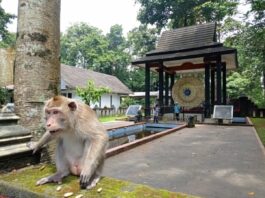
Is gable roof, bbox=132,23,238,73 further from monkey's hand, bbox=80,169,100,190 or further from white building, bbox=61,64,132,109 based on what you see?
monkey's hand, bbox=80,169,100,190

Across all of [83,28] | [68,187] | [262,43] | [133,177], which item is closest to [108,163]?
[133,177]

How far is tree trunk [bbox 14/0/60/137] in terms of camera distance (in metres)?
2.75

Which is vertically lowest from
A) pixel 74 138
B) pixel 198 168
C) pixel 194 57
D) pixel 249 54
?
pixel 198 168

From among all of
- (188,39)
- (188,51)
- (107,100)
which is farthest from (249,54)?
(107,100)

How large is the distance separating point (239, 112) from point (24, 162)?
21.6 metres

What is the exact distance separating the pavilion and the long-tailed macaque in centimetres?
1376

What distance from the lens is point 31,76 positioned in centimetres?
276

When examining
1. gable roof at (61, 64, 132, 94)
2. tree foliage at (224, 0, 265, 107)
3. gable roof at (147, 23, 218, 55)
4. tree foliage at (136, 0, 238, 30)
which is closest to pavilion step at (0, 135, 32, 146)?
tree foliage at (224, 0, 265, 107)

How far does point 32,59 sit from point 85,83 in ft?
87.7

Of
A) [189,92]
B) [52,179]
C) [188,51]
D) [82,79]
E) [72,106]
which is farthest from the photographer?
[82,79]

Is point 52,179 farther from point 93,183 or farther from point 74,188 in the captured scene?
point 93,183

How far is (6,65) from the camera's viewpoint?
9.05 ft

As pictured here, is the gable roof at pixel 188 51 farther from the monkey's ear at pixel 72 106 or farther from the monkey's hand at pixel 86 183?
the monkey's hand at pixel 86 183

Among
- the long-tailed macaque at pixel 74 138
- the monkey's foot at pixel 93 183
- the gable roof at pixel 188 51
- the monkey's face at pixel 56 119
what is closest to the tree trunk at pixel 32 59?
the long-tailed macaque at pixel 74 138
